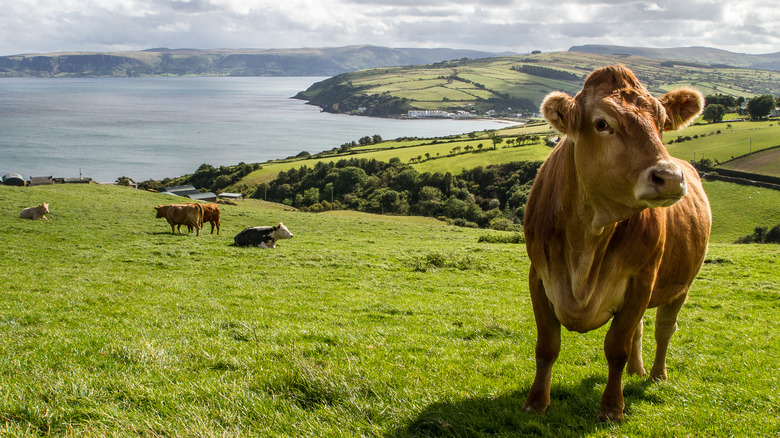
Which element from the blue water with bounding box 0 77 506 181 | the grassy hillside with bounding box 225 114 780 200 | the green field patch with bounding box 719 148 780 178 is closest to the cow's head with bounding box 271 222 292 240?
the grassy hillside with bounding box 225 114 780 200

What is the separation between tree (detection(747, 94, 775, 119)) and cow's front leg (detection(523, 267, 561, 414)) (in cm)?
11873

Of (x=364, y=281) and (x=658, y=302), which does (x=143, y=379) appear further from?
(x=364, y=281)

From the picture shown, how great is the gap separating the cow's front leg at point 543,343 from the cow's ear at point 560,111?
1.35 meters

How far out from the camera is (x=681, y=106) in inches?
154

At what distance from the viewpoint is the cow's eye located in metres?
3.48

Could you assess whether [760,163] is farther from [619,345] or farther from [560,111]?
[560,111]

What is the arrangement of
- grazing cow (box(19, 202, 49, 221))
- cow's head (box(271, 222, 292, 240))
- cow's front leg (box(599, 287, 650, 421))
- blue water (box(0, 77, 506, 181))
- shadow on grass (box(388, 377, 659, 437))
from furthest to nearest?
blue water (box(0, 77, 506, 181)), grazing cow (box(19, 202, 49, 221)), cow's head (box(271, 222, 292, 240)), cow's front leg (box(599, 287, 650, 421)), shadow on grass (box(388, 377, 659, 437))

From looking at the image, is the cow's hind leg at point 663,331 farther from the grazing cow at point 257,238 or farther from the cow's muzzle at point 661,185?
the grazing cow at point 257,238

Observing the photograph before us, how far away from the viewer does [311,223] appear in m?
33.4

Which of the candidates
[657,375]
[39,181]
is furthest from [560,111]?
[39,181]

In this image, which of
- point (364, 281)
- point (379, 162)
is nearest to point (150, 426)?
point (364, 281)

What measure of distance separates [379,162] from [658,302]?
9206cm

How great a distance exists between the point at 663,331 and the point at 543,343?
2.09m

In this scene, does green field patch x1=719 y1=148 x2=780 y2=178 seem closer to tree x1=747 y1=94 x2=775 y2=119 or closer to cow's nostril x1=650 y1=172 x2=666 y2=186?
tree x1=747 y1=94 x2=775 y2=119
